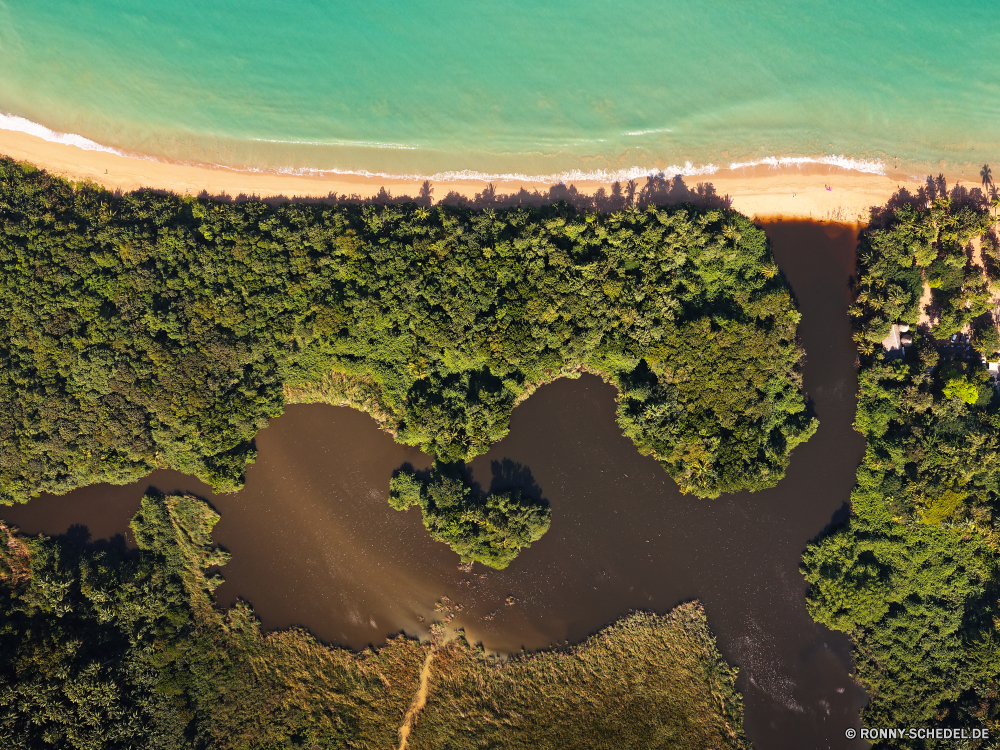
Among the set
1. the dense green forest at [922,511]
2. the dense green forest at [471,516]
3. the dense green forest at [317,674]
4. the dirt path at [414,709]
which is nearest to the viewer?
the dense green forest at [922,511]

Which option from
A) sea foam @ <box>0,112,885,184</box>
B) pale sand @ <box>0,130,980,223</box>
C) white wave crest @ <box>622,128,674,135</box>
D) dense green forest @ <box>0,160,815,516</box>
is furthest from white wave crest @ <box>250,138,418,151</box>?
white wave crest @ <box>622,128,674,135</box>

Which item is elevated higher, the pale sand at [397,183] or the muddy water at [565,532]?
the pale sand at [397,183]

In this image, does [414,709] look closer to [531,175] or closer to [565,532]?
[565,532]

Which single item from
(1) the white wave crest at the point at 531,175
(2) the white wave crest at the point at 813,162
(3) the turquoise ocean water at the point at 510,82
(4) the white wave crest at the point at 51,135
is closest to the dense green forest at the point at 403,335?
(1) the white wave crest at the point at 531,175

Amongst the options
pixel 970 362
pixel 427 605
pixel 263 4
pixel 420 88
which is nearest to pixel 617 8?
pixel 420 88

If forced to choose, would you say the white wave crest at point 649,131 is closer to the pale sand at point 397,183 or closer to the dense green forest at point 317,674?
the pale sand at point 397,183

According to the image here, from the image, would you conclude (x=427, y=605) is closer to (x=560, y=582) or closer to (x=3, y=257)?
(x=560, y=582)
